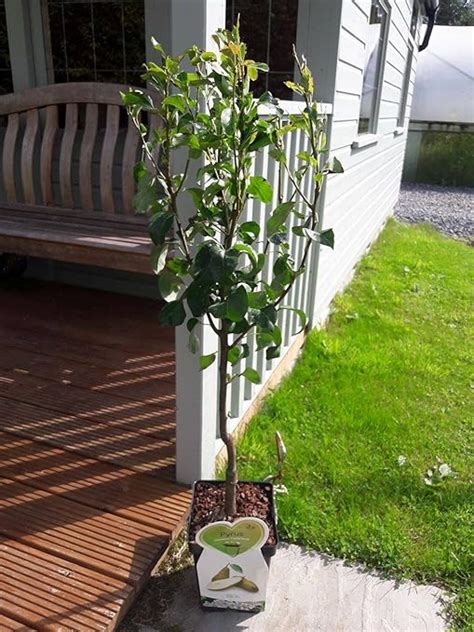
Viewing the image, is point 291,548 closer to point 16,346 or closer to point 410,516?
point 410,516

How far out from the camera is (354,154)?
3727 mm

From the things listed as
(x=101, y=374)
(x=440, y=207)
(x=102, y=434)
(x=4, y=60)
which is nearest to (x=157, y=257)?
(x=102, y=434)

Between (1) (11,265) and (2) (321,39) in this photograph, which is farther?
(1) (11,265)

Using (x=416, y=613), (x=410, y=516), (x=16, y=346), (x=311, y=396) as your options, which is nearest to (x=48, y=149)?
(x=16, y=346)

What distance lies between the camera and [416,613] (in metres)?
1.50

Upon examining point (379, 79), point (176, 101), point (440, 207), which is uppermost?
point (379, 79)

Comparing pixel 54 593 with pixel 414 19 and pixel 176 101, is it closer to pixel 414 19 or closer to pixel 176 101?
pixel 176 101

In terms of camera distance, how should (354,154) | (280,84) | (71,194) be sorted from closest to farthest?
(71,194)
(280,84)
(354,154)

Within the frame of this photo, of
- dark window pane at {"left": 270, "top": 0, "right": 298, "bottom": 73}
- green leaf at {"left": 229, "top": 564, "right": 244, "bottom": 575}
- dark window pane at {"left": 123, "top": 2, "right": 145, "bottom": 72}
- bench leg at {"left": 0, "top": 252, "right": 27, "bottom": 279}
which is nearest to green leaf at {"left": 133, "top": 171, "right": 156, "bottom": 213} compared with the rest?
green leaf at {"left": 229, "top": 564, "right": 244, "bottom": 575}

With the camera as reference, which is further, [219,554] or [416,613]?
[416,613]

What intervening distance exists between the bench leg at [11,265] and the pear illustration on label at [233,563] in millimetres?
2678

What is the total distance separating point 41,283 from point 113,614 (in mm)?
2655

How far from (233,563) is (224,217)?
33.2 inches

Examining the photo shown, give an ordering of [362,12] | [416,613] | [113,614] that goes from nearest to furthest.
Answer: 1. [113,614]
2. [416,613]
3. [362,12]
